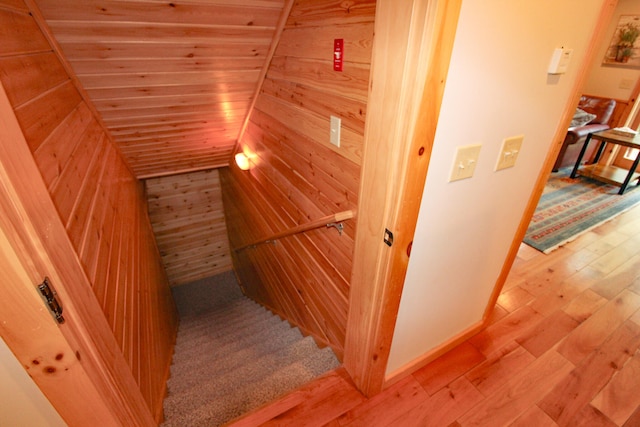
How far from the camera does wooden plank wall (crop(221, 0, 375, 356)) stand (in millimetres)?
1132

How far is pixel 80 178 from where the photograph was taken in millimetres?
1258

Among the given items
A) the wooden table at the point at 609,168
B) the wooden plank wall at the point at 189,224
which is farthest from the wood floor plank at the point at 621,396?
the wooden plank wall at the point at 189,224

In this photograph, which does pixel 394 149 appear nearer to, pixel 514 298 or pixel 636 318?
pixel 514 298

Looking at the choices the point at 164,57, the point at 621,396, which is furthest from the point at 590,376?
the point at 164,57

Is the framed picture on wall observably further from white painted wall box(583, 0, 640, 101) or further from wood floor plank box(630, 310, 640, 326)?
wood floor plank box(630, 310, 640, 326)

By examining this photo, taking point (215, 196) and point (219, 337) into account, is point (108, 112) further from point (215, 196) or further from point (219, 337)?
point (215, 196)

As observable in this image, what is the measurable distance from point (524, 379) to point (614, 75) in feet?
17.8

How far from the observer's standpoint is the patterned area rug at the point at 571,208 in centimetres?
277

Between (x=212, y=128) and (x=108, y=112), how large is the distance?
87cm

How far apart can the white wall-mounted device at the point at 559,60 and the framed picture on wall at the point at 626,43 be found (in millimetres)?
5180

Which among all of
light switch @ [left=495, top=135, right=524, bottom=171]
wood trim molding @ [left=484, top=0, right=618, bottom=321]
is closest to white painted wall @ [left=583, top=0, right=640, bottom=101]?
wood trim molding @ [left=484, top=0, right=618, bottom=321]

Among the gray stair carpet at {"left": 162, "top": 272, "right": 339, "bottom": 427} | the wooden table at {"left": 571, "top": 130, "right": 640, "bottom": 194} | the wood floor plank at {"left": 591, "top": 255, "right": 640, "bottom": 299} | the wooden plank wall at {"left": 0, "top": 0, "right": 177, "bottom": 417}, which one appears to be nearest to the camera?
the wooden plank wall at {"left": 0, "top": 0, "right": 177, "bottom": 417}

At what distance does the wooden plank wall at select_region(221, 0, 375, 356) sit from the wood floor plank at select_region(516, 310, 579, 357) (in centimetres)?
114

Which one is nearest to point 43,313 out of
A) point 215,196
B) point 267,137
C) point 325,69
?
point 325,69
